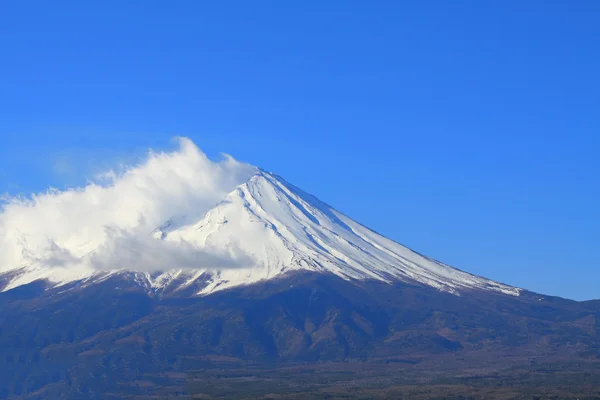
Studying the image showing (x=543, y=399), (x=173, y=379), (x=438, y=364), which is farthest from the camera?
(x=438, y=364)

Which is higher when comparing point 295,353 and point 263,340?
point 263,340

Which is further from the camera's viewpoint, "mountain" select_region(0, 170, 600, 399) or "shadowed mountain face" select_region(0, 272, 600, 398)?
"shadowed mountain face" select_region(0, 272, 600, 398)

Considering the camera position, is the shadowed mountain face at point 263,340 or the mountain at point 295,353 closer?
the mountain at point 295,353

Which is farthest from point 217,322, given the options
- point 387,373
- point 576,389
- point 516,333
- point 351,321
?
point 576,389

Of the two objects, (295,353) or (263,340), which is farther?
(263,340)

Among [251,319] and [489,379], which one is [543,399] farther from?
[251,319]

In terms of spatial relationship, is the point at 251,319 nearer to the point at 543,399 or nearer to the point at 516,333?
the point at 516,333

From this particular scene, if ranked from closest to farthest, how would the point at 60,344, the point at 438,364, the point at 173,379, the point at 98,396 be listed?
the point at 98,396, the point at 173,379, the point at 438,364, the point at 60,344

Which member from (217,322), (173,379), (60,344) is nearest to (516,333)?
(217,322)

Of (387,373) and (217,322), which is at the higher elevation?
(217,322)

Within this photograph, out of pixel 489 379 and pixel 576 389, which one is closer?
pixel 576 389
